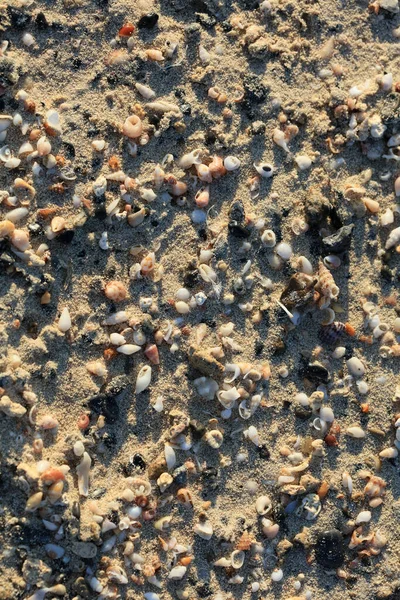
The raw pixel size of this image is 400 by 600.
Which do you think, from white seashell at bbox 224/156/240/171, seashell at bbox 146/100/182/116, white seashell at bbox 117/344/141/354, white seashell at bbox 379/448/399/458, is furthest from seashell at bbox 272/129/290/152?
white seashell at bbox 379/448/399/458

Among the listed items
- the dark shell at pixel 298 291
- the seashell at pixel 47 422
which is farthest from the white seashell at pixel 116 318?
the dark shell at pixel 298 291

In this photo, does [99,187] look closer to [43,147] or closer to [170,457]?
[43,147]

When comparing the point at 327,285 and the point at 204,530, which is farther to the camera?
the point at 327,285

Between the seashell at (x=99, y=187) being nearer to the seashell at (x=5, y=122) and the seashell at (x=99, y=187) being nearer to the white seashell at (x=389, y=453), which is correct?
the seashell at (x=5, y=122)

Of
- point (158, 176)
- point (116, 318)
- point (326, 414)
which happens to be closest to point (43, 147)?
point (158, 176)

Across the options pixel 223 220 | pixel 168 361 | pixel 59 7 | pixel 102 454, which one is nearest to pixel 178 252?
pixel 223 220

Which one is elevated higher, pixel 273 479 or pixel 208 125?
pixel 208 125

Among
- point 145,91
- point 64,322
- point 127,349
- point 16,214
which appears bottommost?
point 127,349

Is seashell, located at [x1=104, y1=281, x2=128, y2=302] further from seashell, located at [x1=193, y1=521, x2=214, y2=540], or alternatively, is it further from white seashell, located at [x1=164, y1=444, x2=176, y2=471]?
seashell, located at [x1=193, y1=521, x2=214, y2=540]

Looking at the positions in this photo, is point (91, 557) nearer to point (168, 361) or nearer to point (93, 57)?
point (168, 361)
